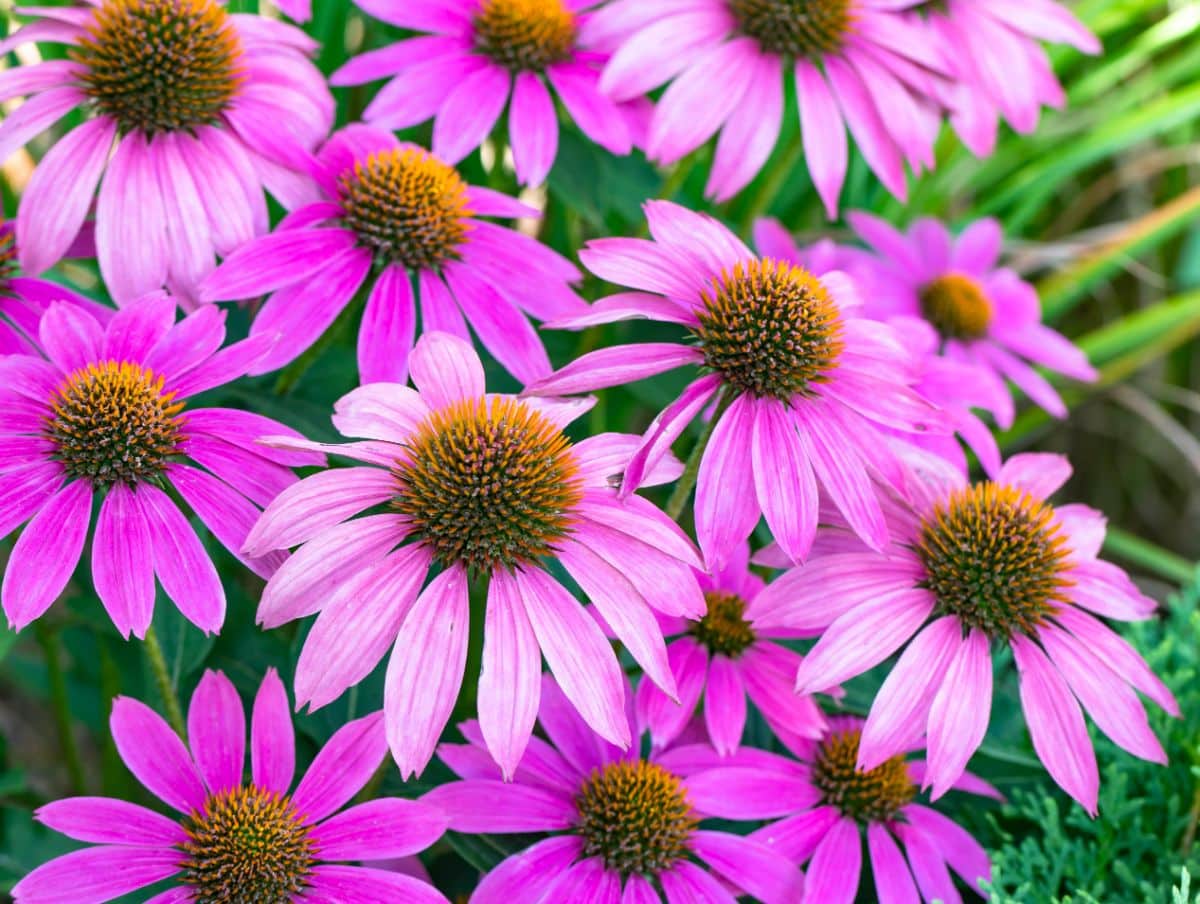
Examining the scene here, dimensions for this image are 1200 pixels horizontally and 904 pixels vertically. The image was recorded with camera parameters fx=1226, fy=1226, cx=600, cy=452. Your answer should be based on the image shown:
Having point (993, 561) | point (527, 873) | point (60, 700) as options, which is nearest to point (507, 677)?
point (527, 873)

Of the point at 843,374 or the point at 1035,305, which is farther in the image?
the point at 1035,305

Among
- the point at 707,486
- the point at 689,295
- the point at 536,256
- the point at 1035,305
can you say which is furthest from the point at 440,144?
the point at 1035,305

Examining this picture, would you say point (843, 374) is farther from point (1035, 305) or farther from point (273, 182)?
point (1035, 305)

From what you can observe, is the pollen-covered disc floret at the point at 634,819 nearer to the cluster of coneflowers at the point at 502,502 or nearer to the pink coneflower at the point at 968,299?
the cluster of coneflowers at the point at 502,502

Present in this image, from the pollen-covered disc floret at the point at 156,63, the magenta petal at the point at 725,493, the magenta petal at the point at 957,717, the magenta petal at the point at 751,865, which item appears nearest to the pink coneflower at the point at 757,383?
the magenta petal at the point at 725,493

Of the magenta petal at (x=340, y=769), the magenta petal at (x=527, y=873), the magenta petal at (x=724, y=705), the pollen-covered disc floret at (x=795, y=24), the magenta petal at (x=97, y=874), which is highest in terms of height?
the pollen-covered disc floret at (x=795, y=24)

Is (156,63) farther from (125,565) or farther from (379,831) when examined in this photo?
(379,831)

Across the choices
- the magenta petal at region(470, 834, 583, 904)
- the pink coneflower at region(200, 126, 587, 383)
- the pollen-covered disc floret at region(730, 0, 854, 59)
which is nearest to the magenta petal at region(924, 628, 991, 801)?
the magenta petal at region(470, 834, 583, 904)
